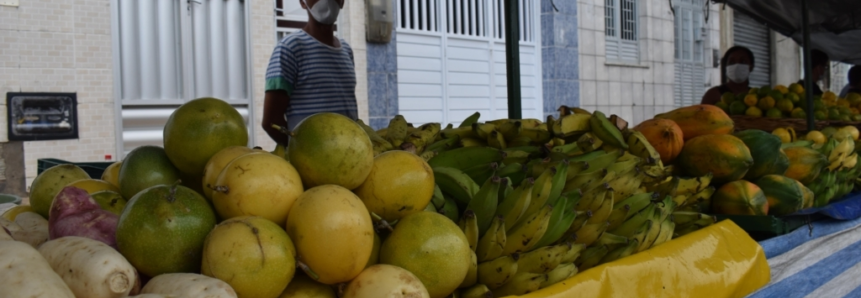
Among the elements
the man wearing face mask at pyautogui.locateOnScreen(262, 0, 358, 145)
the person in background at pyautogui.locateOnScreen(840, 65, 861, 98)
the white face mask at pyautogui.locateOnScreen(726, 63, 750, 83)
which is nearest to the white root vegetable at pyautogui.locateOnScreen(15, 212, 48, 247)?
the man wearing face mask at pyautogui.locateOnScreen(262, 0, 358, 145)

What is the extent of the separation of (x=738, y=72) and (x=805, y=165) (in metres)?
3.08

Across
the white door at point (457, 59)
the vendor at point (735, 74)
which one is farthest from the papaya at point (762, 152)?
the white door at point (457, 59)

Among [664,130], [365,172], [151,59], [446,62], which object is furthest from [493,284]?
[446,62]

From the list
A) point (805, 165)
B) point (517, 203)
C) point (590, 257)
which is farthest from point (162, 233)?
point (805, 165)

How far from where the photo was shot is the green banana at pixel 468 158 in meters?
2.03

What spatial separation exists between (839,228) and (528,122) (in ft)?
5.43

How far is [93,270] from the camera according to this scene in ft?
3.60

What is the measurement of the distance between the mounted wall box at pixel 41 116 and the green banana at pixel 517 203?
5.20m

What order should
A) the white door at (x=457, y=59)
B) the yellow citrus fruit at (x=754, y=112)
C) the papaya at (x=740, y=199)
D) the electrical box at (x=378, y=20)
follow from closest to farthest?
the papaya at (x=740, y=199)
the yellow citrus fruit at (x=754, y=112)
the electrical box at (x=378, y=20)
the white door at (x=457, y=59)

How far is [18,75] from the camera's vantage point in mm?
5453

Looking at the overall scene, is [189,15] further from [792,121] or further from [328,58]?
[792,121]

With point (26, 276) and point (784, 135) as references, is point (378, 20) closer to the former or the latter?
point (784, 135)

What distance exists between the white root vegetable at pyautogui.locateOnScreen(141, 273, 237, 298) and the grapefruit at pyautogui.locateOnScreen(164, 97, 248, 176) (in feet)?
1.50

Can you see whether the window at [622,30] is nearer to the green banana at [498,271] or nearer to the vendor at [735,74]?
the vendor at [735,74]
